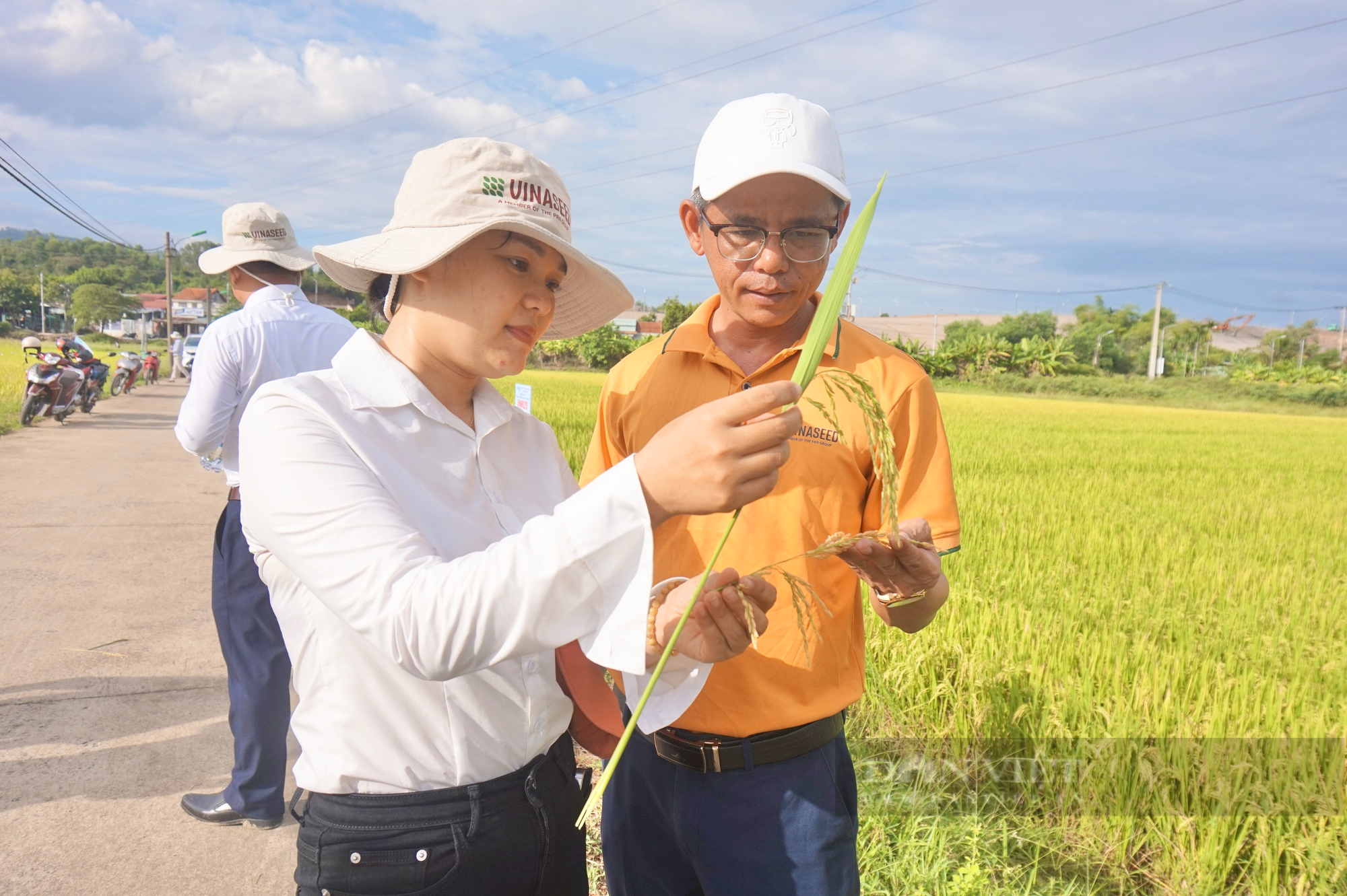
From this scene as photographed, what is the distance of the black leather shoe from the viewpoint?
3.00m

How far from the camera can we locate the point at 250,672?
3000mm

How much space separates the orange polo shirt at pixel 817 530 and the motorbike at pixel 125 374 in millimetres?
21227

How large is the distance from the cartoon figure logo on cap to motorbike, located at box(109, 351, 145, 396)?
21.3 meters

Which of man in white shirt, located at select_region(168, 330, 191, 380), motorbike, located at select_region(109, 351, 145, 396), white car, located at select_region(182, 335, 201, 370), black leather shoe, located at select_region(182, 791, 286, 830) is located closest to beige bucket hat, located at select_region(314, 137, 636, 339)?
black leather shoe, located at select_region(182, 791, 286, 830)

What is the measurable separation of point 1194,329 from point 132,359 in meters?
92.4

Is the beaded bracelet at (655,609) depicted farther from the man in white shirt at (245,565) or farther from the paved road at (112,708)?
the paved road at (112,708)

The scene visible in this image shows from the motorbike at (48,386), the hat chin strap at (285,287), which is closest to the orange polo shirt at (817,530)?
the hat chin strap at (285,287)

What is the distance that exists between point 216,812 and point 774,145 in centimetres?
293

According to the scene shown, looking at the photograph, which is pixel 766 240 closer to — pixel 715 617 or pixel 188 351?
pixel 715 617

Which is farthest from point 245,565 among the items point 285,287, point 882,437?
point 882,437

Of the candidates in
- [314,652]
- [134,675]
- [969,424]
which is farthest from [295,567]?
[969,424]

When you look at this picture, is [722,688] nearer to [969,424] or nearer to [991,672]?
[991,672]

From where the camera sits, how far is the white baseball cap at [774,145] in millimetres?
1560

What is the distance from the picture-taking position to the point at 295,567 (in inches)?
40.7
